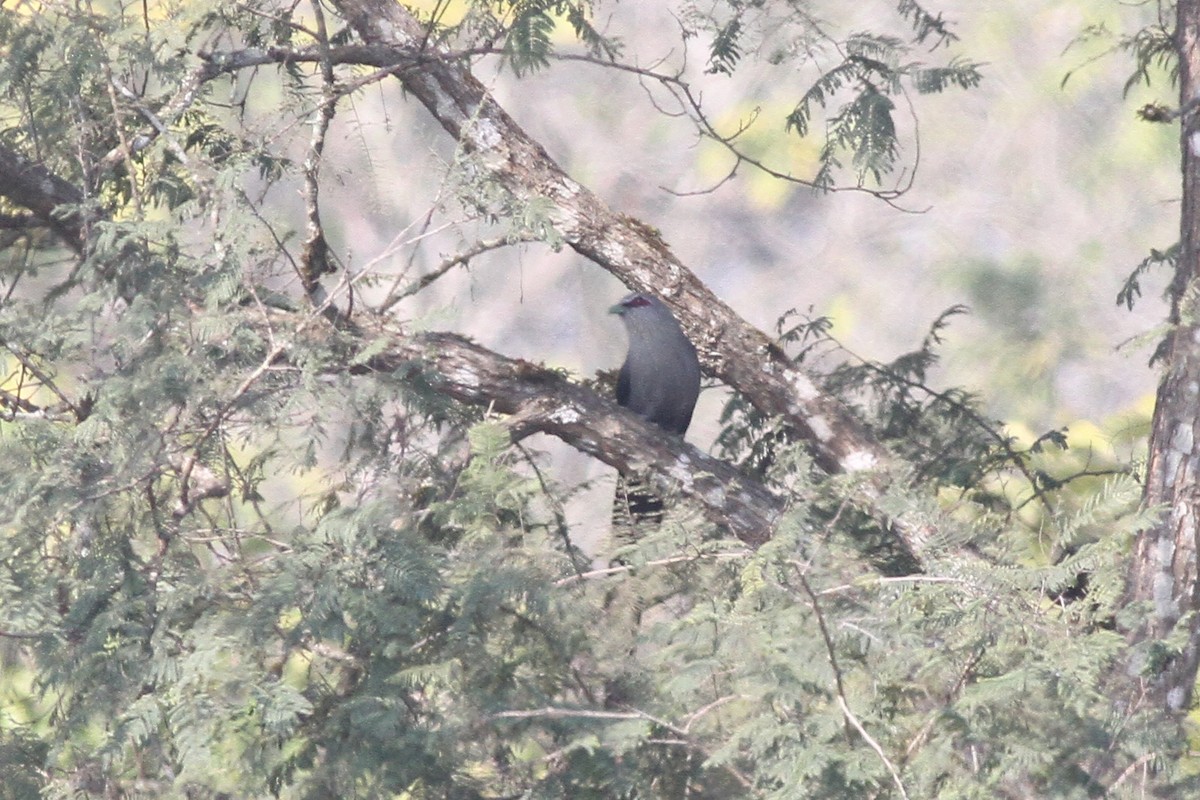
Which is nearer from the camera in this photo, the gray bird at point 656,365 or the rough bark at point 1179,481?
Result: the rough bark at point 1179,481

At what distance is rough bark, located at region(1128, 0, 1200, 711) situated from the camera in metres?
3.82

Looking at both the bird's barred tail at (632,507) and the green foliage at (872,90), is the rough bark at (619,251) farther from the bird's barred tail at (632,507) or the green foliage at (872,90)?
the green foliage at (872,90)

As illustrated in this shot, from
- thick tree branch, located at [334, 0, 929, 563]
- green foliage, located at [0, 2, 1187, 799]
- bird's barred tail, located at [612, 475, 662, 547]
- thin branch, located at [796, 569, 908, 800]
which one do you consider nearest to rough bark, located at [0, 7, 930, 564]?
thick tree branch, located at [334, 0, 929, 563]

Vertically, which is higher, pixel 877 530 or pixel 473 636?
pixel 877 530

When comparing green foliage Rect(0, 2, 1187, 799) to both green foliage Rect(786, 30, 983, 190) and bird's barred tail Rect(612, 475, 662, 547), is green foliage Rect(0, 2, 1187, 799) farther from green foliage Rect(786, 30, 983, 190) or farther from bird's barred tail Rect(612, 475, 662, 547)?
green foliage Rect(786, 30, 983, 190)

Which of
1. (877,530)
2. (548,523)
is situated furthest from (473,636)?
(877,530)

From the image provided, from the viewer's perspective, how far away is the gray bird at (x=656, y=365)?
18.0ft

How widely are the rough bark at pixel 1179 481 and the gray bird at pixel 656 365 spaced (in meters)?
1.82

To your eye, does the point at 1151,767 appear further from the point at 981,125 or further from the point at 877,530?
the point at 981,125

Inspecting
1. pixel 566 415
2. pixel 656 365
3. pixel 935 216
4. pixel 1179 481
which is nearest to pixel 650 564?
pixel 566 415

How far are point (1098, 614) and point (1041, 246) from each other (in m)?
9.18

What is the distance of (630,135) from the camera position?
11547mm

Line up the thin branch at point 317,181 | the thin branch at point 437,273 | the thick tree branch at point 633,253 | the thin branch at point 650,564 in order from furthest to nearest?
the thick tree branch at point 633,253, the thin branch at point 317,181, the thin branch at point 437,273, the thin branch at point 650,564

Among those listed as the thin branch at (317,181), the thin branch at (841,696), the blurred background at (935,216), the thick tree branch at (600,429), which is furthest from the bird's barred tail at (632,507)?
the blurred background at (935,216)
